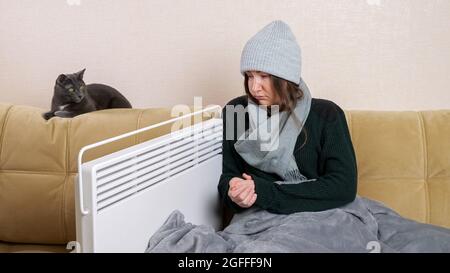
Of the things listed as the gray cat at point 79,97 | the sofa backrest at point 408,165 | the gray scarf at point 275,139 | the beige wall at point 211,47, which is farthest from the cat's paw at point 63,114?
the sofa backrest at point 408,165

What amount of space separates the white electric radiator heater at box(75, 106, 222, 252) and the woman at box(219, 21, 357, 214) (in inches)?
3.7

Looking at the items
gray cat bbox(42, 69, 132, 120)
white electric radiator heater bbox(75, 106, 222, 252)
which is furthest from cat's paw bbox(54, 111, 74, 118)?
white electric radiator heater bbox(75, 106, 222, 252)

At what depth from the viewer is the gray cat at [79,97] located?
1.75 metres

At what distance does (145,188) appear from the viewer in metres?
1.12

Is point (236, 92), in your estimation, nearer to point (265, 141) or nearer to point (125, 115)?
point (125, 115)

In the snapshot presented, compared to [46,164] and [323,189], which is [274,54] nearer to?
[323,189]

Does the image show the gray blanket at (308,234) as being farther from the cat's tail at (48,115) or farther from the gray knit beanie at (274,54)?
the cat's tail at (48,115)

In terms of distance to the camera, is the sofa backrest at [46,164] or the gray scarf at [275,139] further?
the sofa backrest at [46,164]

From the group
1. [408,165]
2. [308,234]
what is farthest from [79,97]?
[408,165]

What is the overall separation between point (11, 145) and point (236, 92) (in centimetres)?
79

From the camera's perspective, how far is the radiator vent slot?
983 mm

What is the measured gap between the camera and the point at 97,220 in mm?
941

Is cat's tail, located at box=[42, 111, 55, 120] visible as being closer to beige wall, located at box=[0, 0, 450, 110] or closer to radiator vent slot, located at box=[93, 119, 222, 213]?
beige wall, located at box=[0, 0, 450, 110]
